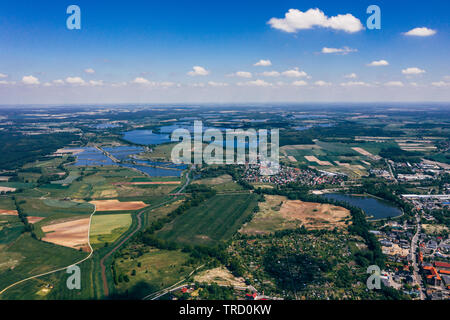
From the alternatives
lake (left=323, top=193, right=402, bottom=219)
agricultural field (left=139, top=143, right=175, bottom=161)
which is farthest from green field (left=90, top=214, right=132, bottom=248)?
agricultural field (left=139, top=143, right=175, bottom=161)

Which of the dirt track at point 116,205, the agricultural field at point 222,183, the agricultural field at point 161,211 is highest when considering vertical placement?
the agricultural field at point 222,183

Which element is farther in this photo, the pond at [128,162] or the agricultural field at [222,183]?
the pond at [128,162]

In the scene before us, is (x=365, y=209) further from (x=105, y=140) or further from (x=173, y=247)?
(x=105, y=140)

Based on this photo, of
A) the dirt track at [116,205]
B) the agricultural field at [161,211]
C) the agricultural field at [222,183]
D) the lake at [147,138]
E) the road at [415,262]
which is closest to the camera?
the road at [415,262]

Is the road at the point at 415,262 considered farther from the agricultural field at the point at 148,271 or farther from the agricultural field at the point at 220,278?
the agricultural field at the point at 148,271

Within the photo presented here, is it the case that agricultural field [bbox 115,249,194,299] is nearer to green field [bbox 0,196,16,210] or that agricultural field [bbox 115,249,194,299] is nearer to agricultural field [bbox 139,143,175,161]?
green field [bbox 0,196,16,210]

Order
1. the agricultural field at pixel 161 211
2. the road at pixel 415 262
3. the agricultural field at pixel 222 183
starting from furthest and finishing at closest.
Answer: the agricultural field at pixel 222 183, the agricultural field at pixel 161 211, the road at pixel 415 262

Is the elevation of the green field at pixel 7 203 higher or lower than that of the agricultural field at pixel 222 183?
lower

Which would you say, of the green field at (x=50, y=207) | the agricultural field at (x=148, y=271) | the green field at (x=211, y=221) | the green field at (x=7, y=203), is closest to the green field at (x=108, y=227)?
the green field at (x=50, y=207)
